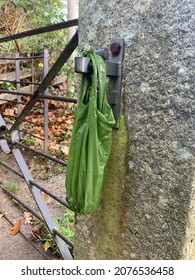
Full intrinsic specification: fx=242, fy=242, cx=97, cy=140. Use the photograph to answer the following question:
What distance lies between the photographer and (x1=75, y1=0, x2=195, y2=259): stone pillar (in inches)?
28.4

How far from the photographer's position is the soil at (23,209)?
1.85 meters

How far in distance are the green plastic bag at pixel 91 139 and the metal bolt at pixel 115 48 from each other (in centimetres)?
8

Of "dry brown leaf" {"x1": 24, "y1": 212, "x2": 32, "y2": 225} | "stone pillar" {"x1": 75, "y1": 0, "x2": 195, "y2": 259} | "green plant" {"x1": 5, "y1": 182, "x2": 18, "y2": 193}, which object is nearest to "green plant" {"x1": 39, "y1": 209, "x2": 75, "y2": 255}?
"dry brown leaf" {"x1": 24, "y1": 212, "x2": 32, "y2": 225}

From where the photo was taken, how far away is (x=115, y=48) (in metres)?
0.86

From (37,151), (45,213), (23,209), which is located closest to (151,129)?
(37,151)

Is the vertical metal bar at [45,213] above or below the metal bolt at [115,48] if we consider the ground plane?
below

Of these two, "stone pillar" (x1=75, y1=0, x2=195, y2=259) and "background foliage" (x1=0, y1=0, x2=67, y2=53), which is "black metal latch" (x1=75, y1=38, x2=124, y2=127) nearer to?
"stone pillar" (x1=75, y1=0, x2=195, y2=259)

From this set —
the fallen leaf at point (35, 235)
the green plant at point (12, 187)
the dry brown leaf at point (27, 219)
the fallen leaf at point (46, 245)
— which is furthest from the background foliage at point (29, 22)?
the fallen leaf at point (46, 245)

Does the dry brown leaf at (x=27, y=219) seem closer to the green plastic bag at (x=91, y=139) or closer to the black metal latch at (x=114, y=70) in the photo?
the green plastic bag at (x=91, y=139)

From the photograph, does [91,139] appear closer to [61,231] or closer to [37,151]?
[37,151]

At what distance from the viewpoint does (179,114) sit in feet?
2.42

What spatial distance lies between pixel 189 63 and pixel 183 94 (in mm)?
88

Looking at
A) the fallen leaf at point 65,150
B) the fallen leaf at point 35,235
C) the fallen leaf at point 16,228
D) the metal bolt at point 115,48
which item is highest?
the metal bolt at point 115,48
